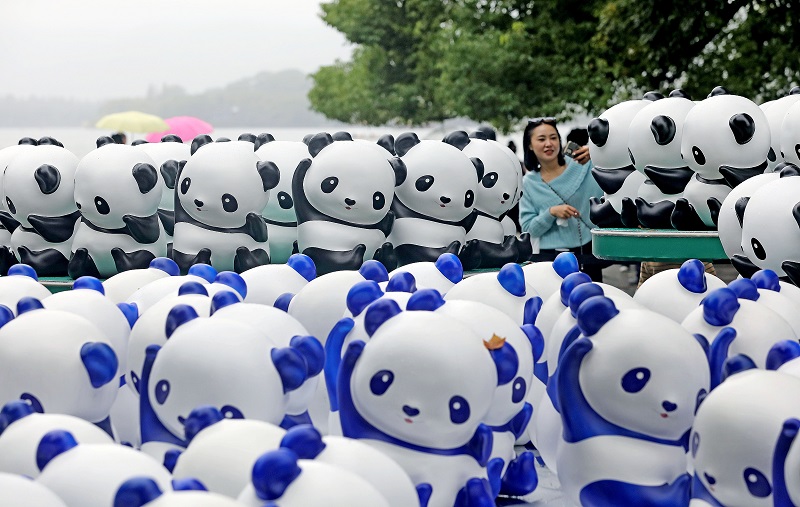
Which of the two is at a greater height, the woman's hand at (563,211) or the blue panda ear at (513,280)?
the blue panda ear at (513,280)

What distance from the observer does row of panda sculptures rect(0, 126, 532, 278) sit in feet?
17.7

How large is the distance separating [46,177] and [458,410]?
3.52 meters

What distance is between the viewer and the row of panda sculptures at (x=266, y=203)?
213 inches

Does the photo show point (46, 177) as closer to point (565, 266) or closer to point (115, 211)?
point (115, 211)

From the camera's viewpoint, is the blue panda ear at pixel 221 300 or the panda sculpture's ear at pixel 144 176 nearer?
the blue panda ear at pixel 221 300

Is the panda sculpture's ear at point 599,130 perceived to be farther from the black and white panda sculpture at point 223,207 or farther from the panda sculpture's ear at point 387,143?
the black and white panda sculpture at point 223,207

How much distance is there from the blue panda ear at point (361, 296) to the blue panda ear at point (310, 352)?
0.85 ft

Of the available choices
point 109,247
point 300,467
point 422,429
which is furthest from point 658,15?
point 300,467

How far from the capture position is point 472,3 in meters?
15.3

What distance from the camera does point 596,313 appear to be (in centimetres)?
303

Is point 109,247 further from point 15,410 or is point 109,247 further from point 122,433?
point 15,410

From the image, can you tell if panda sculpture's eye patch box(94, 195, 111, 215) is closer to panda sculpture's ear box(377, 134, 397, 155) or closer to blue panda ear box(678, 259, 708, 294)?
panda sculpture's ear box(377, 134, 397, 155)

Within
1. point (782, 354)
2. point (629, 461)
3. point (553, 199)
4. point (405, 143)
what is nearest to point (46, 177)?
point (405, 143)

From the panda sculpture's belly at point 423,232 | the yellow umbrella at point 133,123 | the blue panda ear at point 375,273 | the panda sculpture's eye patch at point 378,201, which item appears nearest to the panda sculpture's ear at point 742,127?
the panda sculpture's belly at point 423,232
